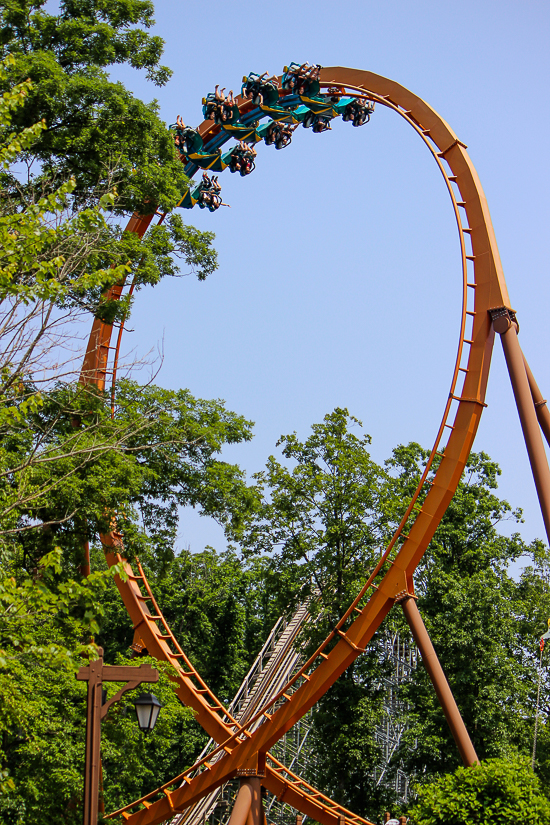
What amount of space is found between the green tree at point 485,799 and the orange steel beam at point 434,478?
3793 millimetres

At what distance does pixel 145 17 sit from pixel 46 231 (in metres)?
9.17

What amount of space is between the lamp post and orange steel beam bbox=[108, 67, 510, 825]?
6.77 meters

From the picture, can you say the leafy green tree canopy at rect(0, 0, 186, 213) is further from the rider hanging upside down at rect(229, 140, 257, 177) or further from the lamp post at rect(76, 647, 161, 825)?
the lamp post at rect(76, 647, 161, 825)

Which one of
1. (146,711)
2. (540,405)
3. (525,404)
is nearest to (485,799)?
(146,711)

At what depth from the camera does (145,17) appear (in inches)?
578

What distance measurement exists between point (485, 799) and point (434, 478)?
5202mm

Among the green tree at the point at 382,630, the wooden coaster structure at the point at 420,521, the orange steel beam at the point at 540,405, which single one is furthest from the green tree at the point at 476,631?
the orange steel beam at the point at 540,405

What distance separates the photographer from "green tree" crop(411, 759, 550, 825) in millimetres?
9164

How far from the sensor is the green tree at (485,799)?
916 centimetres

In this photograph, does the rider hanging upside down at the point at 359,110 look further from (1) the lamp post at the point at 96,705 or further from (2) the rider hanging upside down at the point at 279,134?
(1) the lamp post at the point at 96,705

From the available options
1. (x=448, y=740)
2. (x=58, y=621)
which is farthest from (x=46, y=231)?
(x=448, y=740)

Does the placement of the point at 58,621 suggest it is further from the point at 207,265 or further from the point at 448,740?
the point at 448,740

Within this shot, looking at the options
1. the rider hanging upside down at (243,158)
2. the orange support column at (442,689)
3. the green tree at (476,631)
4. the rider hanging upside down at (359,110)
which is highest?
the rider hanging upside down at (359,110)

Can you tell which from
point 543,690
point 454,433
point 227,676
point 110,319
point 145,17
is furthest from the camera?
point 227,676
